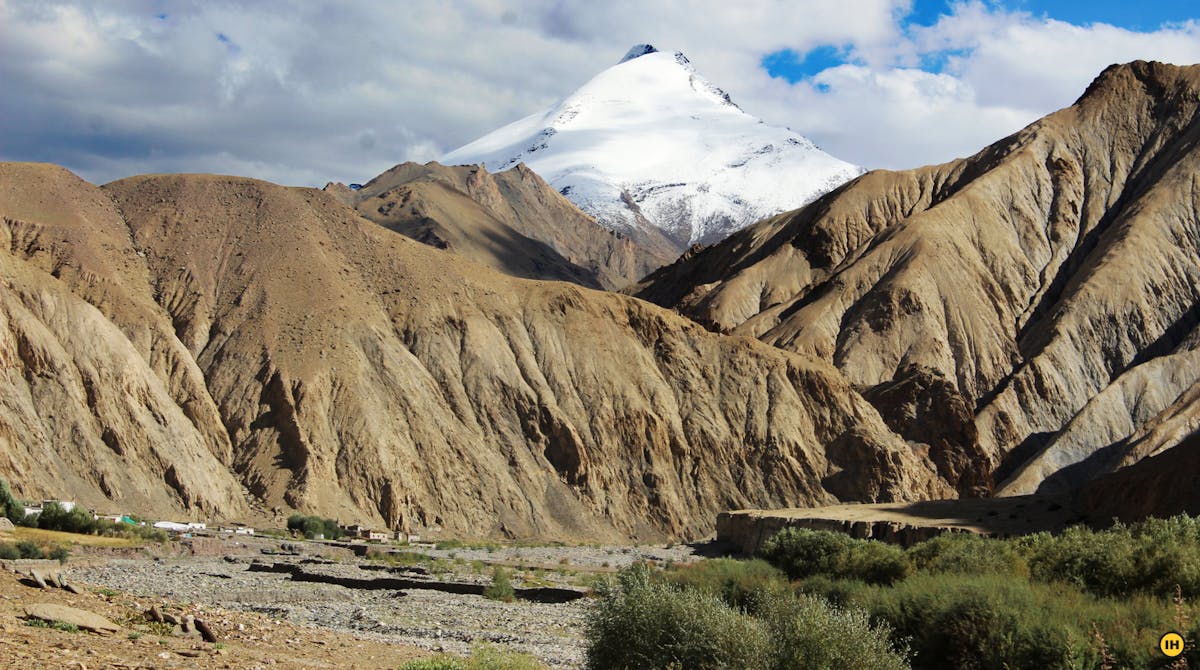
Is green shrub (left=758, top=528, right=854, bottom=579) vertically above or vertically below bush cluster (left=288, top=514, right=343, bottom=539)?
above

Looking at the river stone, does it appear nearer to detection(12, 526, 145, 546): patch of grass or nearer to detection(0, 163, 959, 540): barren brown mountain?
detection(12, 526, 145, 546): patch of grass

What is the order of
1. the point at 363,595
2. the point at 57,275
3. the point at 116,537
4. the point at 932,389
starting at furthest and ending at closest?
the point at 932,389 < the point at 57,275 < the point at 116,537 < the point at 363,595

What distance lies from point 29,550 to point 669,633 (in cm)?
2623

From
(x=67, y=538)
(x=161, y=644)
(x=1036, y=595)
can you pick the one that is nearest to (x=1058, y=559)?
(x=1036, y=595)

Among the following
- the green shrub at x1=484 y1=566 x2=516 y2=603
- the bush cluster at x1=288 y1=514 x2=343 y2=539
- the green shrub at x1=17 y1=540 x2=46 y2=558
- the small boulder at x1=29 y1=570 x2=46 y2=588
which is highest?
the small boulder at x1=29 y1=570 x2=46 y2=588

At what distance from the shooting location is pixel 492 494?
85938 mm

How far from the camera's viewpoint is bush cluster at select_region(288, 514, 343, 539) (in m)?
70.0

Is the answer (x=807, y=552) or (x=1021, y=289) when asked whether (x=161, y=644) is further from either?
(x=1021, y=289)

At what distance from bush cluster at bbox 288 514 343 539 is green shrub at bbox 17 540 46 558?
2919 cm

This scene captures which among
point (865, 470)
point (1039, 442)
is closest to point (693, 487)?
point (865, 470)

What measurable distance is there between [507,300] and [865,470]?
98.3ft

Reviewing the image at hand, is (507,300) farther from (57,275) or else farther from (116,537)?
(116,537)

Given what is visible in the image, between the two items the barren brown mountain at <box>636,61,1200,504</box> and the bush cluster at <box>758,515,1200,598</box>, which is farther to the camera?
Answer: the barren brown mountain at <box>636,61,1200,504</box>

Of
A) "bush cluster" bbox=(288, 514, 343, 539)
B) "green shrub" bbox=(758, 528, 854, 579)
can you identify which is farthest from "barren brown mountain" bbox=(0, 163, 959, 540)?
"green shrub" bbox=(758, 528, 854, 579)
